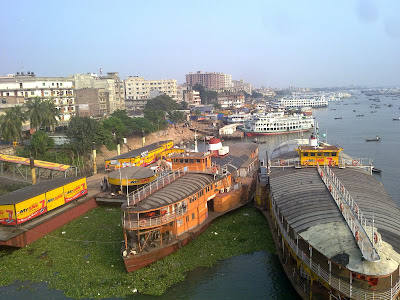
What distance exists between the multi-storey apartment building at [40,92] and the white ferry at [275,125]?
44985 millimetres

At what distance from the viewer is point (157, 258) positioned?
21.1 m

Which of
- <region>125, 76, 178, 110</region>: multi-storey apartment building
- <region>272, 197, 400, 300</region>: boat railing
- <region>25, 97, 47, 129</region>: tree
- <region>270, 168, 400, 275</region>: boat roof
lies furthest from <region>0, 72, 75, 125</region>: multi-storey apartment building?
<region>125, 76, 178, 110</region>: multi-storey apartment building

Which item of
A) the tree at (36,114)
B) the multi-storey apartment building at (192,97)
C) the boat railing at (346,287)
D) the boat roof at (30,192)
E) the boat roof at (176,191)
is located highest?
the multi-storey apartment building at (192,97)

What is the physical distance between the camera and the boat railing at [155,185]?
23000mm

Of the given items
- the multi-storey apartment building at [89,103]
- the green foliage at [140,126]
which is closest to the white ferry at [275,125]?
the green foliage at [140,126]

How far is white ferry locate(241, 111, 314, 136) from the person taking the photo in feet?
295

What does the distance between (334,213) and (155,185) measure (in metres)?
13.1

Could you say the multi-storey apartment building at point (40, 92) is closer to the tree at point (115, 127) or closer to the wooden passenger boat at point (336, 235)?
the tree at point (115, 127)

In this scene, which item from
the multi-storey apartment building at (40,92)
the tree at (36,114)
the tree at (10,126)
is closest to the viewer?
the tree at (10,126)

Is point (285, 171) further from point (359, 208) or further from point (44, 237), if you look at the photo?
point (44, 237)

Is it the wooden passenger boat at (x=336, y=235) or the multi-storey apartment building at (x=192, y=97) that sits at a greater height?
the multi-storey apartment building at (x=192, y=97)

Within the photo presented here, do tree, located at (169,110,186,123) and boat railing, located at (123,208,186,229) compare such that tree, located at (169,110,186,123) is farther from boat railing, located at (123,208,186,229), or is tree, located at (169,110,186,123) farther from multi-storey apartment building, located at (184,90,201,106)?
boat railing, located at (123,208,186,229)

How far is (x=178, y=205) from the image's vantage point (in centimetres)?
2300

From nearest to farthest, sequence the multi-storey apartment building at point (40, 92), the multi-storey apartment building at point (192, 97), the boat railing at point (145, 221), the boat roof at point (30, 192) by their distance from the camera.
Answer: the boat railing at point (145, 221)
the boat roof at point (30, 192)
the multi-storey apartment building at point (40, 92)
the multi-storey apartment building at point (192, 97)
